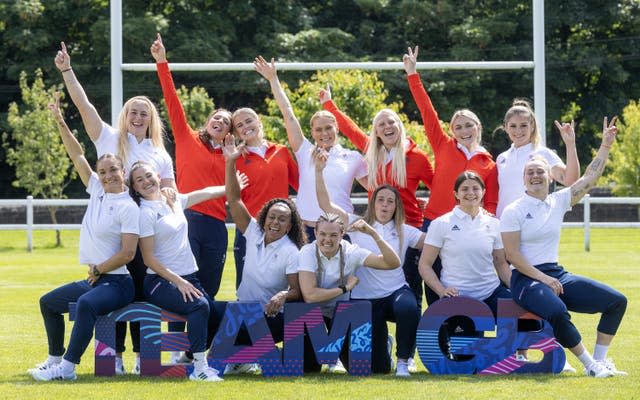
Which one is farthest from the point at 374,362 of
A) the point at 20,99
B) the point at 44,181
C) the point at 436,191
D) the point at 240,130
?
the point at 20,99

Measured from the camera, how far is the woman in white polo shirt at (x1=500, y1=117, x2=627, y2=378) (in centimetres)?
666

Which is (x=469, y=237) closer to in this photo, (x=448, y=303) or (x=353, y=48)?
(x=448, y=303)

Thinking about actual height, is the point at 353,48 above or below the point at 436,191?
above

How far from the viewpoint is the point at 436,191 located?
7305 millimetres

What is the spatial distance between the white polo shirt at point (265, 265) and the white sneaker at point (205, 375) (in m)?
0.52

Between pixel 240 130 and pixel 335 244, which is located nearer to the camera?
pixel 335 244

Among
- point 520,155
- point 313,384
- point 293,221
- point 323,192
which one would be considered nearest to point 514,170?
point 520,155

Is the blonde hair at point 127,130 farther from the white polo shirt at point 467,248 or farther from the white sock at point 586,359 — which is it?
the white sock at point 586,359

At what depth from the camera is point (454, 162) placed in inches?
287

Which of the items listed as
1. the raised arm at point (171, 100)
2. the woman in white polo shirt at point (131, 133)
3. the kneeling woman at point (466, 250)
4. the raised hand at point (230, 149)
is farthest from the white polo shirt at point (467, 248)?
the raised arm at point (171, 100)

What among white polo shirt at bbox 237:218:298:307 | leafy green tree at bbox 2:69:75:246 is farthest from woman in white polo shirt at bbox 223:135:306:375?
leafy green tree at bbox 2:69:75:246

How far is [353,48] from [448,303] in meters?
22.6

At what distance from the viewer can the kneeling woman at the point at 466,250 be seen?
6875 millimetres

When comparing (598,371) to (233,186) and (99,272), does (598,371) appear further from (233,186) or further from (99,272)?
(99,272)
